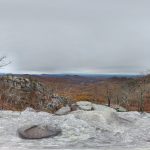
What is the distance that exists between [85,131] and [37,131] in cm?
143

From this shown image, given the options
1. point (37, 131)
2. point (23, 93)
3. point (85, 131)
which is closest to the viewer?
point (37, 131)

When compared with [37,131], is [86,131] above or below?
below

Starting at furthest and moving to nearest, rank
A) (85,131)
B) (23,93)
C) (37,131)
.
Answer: (23,93)
(85,131)
(37,131)

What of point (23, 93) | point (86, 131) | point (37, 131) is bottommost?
point (23, 93)

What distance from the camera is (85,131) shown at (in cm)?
1162

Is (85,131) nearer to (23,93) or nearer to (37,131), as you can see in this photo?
(37,131)

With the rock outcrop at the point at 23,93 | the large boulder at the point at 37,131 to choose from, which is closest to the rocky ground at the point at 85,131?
the large boulder at the point at 37,131

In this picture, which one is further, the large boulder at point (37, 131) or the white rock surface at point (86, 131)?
the large boulder at point (37, 131)

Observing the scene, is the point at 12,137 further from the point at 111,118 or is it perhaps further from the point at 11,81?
the point at 11,81

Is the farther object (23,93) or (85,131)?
(23,93)

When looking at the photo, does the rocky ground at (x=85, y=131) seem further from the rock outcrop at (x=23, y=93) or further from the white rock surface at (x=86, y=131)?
the rock outcrop at (x=23, y=93)

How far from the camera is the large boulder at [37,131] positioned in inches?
429

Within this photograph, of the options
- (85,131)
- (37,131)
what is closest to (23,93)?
(85,131)

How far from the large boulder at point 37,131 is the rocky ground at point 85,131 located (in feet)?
0.47
